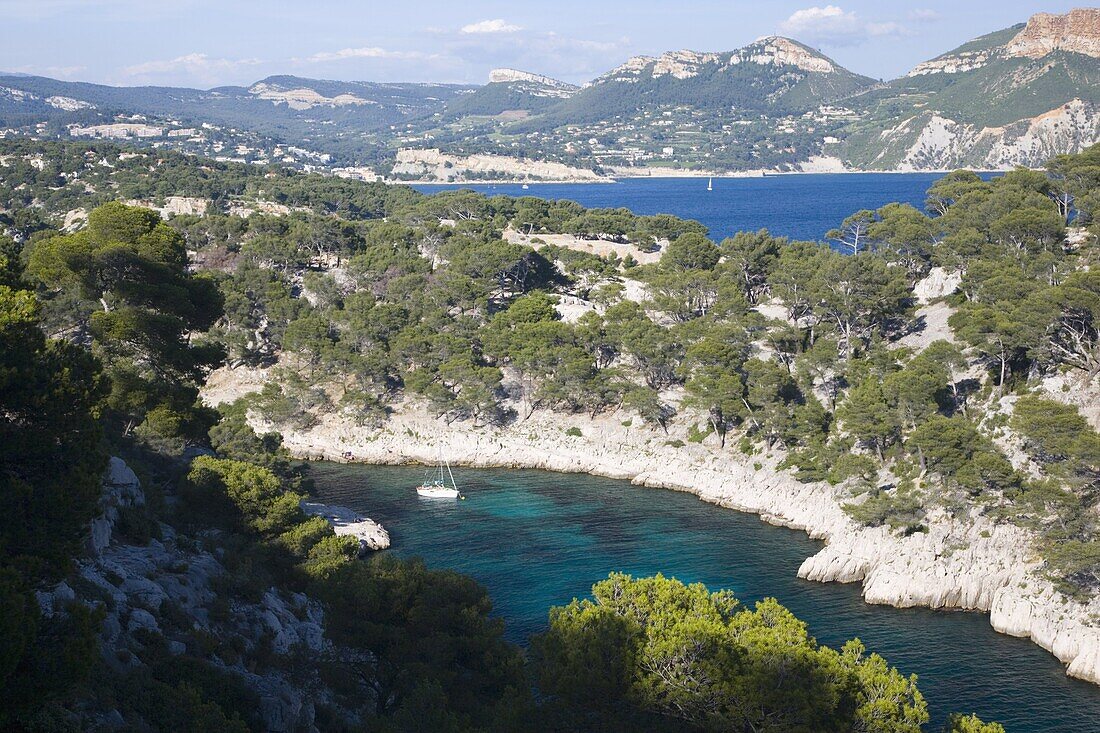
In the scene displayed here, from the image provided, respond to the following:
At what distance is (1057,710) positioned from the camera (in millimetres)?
26203

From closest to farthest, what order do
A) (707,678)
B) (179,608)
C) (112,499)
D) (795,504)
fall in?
(707,678) → (179,608) → (112,499) → (795,504)

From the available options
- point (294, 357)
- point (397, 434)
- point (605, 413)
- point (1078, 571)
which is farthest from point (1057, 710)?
point (294, 357)

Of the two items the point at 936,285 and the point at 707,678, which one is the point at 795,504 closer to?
the point at 936,285

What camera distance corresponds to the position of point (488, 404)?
2132 inches

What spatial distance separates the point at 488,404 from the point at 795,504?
19.7 metres

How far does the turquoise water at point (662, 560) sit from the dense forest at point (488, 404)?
369cm

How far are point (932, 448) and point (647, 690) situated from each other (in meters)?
23.8

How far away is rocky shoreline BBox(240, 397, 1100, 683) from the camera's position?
31.0 meters

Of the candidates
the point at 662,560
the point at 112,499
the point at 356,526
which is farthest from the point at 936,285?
the point at 112,499

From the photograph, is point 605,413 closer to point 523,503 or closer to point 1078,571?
point 523,503

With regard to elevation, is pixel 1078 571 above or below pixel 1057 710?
above

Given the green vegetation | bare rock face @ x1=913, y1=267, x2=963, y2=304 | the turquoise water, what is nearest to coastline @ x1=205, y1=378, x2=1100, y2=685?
the turquoise water

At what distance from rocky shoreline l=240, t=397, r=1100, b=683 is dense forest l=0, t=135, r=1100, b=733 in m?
0.91

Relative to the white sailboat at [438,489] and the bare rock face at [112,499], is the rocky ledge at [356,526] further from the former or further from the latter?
the bare rock face at [112,499]
